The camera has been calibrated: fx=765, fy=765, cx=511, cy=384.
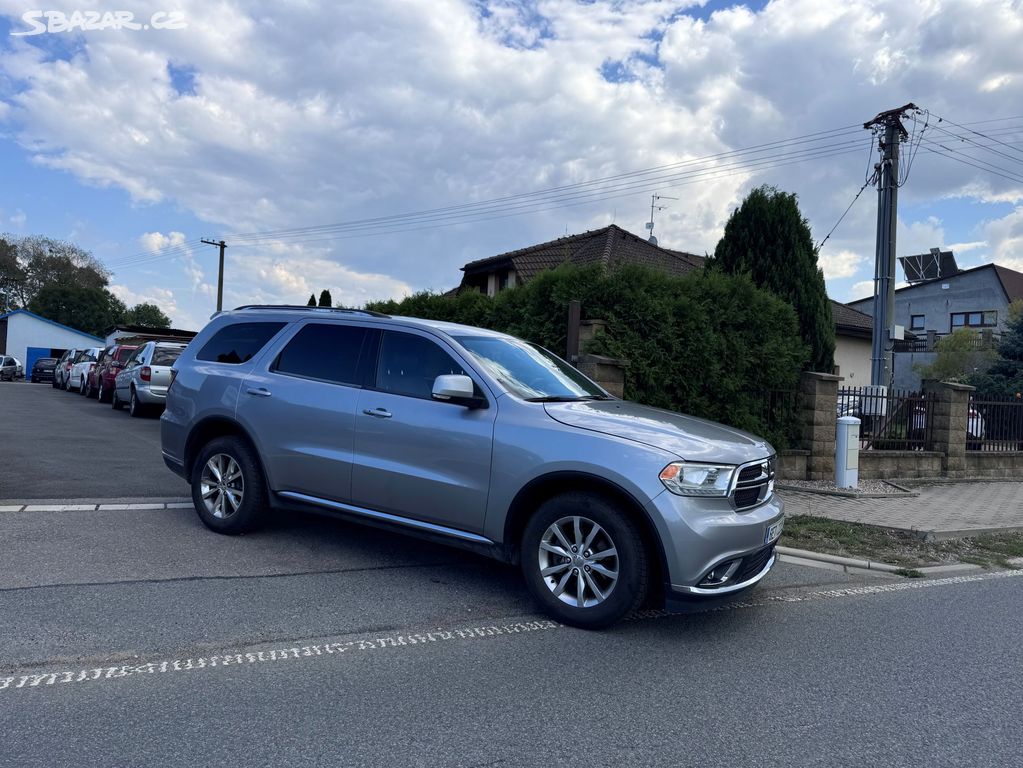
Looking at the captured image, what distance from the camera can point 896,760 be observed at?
3.20 m

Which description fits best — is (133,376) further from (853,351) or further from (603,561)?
(853,351)

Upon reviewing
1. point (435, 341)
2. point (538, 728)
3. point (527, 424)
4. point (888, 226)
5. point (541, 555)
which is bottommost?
point (538, 728)

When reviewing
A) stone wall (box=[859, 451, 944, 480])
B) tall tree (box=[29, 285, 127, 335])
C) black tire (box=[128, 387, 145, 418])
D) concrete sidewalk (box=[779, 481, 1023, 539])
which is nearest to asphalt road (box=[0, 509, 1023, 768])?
concrete sidewalk (box=[779, 481, 1023, 539])

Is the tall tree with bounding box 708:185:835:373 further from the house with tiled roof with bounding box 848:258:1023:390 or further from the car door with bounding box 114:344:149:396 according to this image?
the house with tiled roof with bounding box 848:258:1023:390

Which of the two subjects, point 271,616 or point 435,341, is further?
point 435,341

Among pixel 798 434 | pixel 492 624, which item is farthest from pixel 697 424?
pixel 798 434

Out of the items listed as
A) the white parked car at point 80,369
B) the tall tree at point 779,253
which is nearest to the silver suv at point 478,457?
the tall tree at point 779,253

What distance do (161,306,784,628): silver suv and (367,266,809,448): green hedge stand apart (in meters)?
4.26

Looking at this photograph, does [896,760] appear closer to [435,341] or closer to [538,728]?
[538,728]

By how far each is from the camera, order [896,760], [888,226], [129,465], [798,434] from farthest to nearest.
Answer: [888,226]
[798,434]
[129,465]
[896,760]

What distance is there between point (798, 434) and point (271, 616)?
366 inches

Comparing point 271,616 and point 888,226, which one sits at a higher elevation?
point 888,226

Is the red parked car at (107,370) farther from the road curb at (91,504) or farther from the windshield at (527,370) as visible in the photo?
the windshield at (527,370)

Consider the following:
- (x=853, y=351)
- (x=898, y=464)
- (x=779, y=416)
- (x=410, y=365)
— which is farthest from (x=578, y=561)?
(x=853, y=351)
